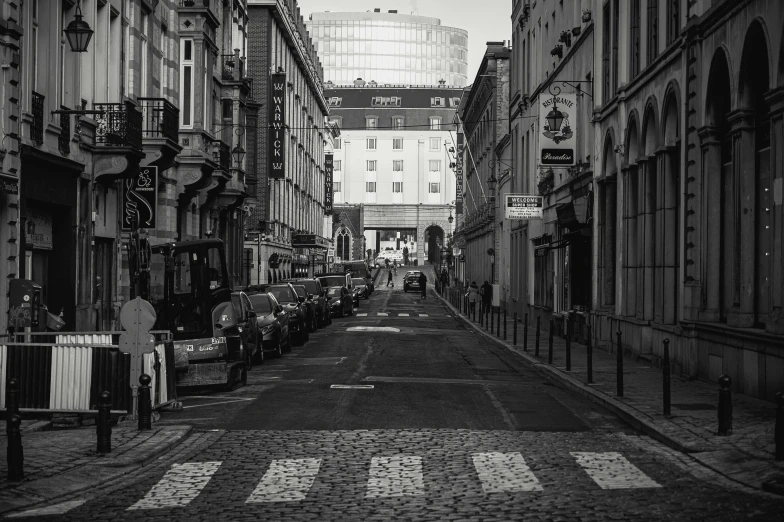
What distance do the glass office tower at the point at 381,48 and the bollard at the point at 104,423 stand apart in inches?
7044

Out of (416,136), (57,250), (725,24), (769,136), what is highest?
(416,136)

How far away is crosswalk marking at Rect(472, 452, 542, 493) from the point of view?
10125mm

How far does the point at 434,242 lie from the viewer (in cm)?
14412

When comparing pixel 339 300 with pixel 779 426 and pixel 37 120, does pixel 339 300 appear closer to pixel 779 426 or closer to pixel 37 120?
pixel 37 120

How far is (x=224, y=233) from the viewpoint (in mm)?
47250

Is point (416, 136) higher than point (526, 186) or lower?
higher

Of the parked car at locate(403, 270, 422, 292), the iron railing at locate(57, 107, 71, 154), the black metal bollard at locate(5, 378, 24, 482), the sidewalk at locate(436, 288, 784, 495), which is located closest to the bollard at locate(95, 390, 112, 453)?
the black metal bollard at locate(5, 378, 24, 482)

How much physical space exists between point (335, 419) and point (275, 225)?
5391 centimetres

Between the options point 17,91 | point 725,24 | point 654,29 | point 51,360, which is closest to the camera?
point 51,360

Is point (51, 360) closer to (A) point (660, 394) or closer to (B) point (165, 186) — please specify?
(A) point (660, 394)

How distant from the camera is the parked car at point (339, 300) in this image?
51.7m

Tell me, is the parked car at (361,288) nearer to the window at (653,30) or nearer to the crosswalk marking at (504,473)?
the window at (653,30)

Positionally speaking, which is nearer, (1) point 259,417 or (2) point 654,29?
(1) point 259,417

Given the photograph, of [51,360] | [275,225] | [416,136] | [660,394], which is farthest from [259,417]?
[416,136]
